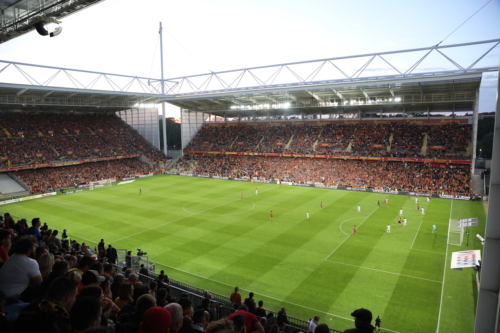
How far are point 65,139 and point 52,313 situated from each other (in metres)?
60.0

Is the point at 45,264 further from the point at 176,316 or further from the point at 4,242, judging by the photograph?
the point at 176,316

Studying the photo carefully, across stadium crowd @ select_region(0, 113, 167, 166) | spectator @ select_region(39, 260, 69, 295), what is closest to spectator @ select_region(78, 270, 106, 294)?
spectator @ select_region(39, 260, 69, 295)

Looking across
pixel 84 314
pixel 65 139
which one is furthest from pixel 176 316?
pixel 65 139

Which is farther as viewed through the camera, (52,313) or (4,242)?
(4,242)

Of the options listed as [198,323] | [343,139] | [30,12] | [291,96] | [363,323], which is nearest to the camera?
[363,323]

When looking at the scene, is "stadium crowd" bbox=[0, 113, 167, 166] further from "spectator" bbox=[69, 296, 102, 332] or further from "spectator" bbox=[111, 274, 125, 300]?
"spectator" bbox=[69, 296, 102, 332]

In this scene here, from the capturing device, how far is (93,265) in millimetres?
6168

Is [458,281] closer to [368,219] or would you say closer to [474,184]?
[368,219]

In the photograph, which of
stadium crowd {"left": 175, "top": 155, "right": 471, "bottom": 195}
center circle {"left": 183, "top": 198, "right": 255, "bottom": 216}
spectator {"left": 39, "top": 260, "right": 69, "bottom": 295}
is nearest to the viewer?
spectator {"left": 39, "top": 260, "right": 69, "bottom": 295}

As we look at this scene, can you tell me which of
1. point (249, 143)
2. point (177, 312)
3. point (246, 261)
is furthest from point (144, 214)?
point (249, 143)

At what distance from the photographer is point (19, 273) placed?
4.81 metres

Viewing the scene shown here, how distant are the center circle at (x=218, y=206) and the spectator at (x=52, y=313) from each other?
Result: 2732 centimetres

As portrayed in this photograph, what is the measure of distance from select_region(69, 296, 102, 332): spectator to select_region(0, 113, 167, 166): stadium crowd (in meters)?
51.6

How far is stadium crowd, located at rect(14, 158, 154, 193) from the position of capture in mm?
43938
